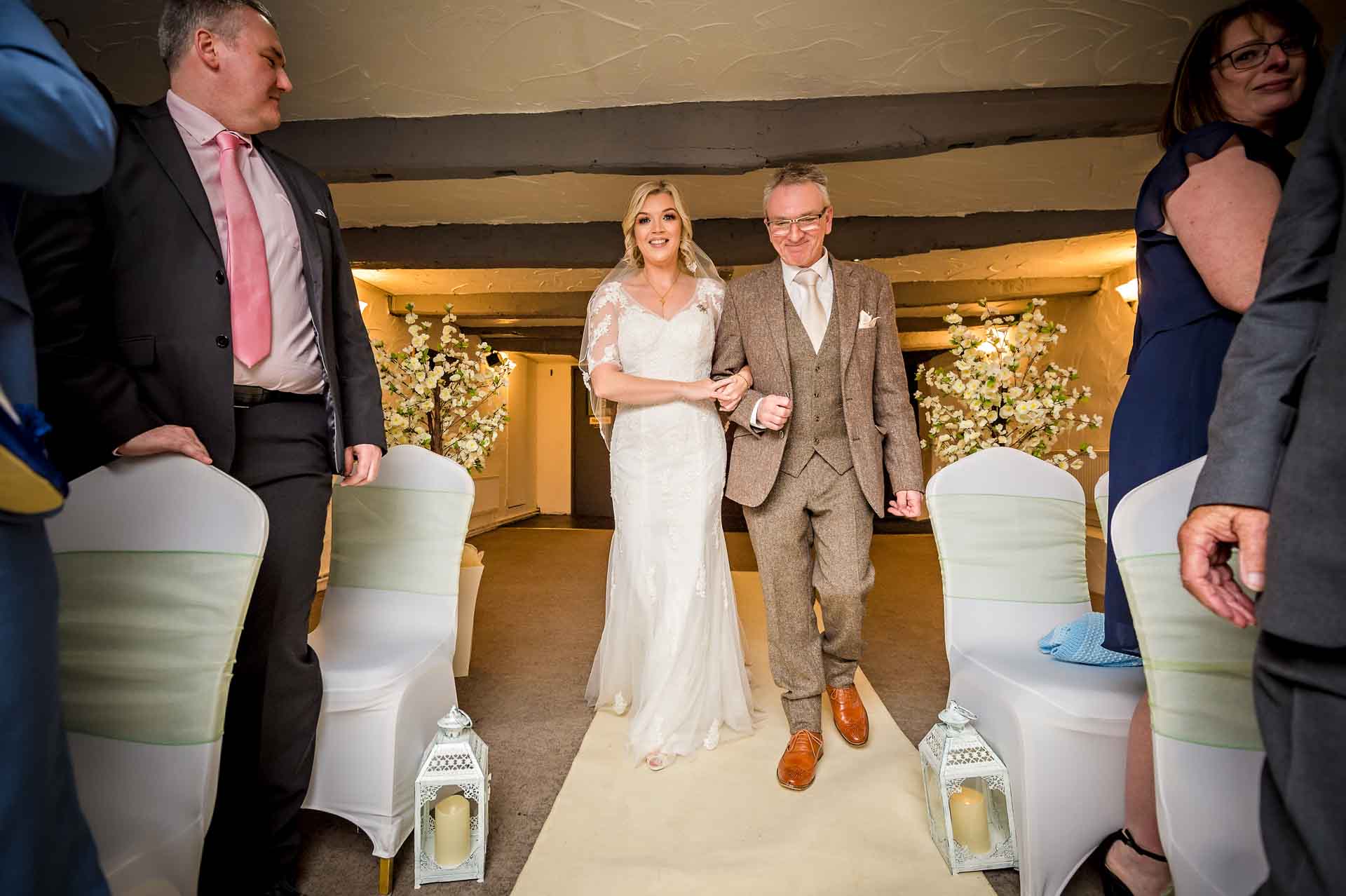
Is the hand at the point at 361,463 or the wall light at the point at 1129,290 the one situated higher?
the wall light at the point at 1129,290

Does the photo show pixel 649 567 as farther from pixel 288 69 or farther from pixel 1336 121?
pixel 288 69

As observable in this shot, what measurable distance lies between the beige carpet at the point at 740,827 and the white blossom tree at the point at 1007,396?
1.71 m

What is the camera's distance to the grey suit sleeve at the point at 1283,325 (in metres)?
0.75

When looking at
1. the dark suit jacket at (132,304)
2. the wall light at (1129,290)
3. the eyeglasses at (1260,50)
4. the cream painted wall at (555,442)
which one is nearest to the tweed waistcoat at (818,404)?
the eyeglasses at (1260,50)

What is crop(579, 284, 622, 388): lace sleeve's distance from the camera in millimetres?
2477

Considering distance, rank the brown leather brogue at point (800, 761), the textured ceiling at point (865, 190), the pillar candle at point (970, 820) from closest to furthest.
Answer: the pillar candle at point (970, 820)
the brown leather brogue at point (800, 761)
the textured ceiling at point (865, 190)

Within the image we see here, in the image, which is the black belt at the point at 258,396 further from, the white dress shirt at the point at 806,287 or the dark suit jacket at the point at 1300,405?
the dark suit jacket at the point at 1300,405

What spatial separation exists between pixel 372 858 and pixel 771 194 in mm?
2138

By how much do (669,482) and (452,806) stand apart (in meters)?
1.20

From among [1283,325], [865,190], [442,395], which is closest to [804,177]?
[1283,325]

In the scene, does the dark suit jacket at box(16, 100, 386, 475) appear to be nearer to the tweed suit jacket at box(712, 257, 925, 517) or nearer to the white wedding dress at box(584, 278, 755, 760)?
the white wedding dress at box(584, 278, 755, 760)

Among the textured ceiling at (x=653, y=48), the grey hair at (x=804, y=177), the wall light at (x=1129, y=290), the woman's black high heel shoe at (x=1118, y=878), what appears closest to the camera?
the woman's black high heel shoe at (x=1118, y=878)

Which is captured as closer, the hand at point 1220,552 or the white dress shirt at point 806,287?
the hand at point 1220,552

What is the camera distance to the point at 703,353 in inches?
96.7
